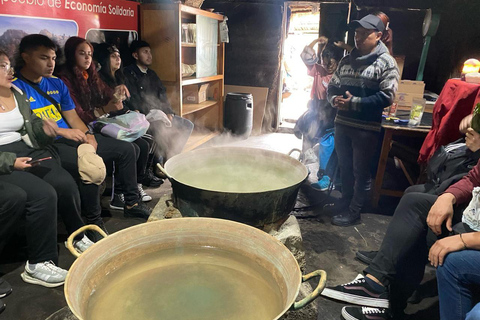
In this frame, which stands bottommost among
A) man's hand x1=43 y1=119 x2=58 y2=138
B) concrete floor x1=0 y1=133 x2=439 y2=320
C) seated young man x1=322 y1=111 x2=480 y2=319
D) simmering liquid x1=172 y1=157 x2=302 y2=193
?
concrete floor x1=0 y1=133 x2=439 y2=320

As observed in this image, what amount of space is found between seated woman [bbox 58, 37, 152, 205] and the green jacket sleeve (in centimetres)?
101

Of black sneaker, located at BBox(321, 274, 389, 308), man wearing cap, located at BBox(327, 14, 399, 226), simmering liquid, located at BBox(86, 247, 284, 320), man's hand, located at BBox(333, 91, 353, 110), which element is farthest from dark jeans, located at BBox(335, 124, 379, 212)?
simmering liquid, located at BBox(86, 247, 284, 320)

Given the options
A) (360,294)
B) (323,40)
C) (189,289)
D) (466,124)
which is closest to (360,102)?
(466,124)

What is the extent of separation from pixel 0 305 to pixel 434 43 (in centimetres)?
598

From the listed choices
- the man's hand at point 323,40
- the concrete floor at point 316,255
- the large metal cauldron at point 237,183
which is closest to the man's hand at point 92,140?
the concrete floor at point 316,255

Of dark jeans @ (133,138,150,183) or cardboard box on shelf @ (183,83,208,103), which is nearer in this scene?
dark jeans @ (133,138,150,183)

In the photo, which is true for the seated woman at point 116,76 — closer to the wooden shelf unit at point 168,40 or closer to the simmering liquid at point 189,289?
the wooden shelf unit at point 168,40

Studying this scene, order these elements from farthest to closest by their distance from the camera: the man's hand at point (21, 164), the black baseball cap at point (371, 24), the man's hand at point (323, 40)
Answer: the man's hand at point (323, 40) < the black baseball cap at point (371, 24) < the man's hand at point (21, 164)

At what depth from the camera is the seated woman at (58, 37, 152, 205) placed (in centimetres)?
310

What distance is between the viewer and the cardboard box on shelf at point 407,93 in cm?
350

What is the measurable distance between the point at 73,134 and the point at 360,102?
7.80ft

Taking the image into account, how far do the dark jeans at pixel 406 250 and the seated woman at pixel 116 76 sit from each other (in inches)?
98.9

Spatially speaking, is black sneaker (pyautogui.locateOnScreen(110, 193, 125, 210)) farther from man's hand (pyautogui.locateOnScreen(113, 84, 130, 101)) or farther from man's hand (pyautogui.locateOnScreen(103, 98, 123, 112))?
man's hand (pyautogui.locateOnScreen(113, 84, 130, 101))

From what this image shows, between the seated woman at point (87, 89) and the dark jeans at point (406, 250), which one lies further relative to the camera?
the seated woman at point (87, 89)
